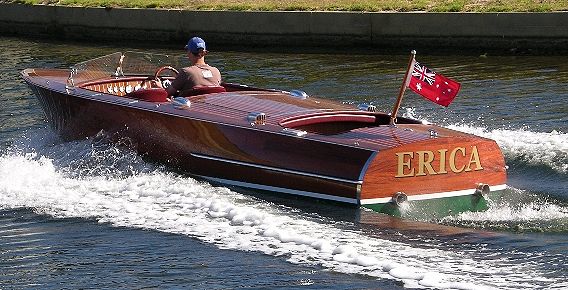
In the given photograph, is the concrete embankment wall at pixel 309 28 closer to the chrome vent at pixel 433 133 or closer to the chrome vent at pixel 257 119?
the chrome vent at pixel 433 133

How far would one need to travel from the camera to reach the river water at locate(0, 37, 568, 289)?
876cm

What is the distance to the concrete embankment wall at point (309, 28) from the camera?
19750mm

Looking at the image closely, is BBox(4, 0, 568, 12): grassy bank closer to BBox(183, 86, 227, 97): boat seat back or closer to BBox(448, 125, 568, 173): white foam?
BBox(448, 125, 568, 173): white foam

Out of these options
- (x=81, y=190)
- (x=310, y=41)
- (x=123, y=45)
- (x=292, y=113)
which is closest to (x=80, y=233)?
(x=81, y=190)

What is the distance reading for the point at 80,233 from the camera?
10.3 m

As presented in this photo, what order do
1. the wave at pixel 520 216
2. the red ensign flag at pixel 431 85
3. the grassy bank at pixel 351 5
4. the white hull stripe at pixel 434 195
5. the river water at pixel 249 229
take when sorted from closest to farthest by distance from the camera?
the river water at pixel 249 229 → the wave at pixel 520 216 → the white hull stripe at pixel 434 195 → the red ensign flag at pixel 431 85 → the grassy bank at pixel 351 5

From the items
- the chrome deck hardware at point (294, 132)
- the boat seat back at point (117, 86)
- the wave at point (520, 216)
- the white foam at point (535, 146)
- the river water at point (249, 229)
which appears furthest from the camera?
the boat seat back at point (117, 86)

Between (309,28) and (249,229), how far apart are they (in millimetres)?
11745

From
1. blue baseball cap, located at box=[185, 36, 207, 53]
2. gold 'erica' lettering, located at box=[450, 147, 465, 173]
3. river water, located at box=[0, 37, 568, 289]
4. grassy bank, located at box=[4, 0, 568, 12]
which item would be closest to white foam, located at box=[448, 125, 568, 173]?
Result: river water, located at box=[0, 37, 568, 289]

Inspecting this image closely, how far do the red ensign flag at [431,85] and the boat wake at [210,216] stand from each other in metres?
1.08

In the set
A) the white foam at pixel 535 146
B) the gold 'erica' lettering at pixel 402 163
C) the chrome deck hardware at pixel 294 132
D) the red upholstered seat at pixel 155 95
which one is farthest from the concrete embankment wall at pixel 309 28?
the gold 'erica' lettering at pixel 402 163

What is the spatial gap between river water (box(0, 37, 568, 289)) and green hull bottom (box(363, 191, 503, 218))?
109 millimetres

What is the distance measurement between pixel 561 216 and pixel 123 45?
14215mm

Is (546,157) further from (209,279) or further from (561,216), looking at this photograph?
(209,279)
